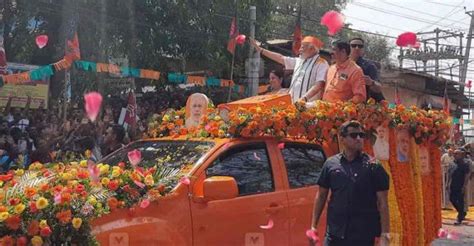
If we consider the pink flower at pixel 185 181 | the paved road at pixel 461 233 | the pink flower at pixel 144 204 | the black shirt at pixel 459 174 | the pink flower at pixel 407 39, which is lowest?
the paved road at pixel 461 233

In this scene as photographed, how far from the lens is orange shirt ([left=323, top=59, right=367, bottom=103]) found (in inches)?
250

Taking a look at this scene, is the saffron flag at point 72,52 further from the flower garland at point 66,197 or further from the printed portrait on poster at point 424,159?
the flower garland at point 66,197

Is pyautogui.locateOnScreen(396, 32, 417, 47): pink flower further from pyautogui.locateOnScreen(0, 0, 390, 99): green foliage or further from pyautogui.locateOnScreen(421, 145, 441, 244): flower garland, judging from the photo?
pyautogui.locateOnScreen(0, 0, 390, 99): green foliage

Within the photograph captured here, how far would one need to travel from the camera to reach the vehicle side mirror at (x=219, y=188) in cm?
457

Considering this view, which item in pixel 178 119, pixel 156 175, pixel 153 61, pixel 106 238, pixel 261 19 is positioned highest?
pixel 261 19

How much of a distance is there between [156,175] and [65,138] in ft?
26.6

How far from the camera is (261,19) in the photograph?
18.5 meters

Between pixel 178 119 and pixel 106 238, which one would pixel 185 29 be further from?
pixel 106 238

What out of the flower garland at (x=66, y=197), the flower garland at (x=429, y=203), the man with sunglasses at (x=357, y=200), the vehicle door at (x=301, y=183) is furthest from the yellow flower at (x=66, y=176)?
the flower garland at (x=429, y=203)

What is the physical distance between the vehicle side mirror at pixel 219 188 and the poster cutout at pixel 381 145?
2.27 metres

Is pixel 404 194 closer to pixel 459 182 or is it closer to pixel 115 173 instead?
pixel 115 173

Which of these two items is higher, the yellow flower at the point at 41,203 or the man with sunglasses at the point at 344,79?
the man with sunglasses at the point at 344,79

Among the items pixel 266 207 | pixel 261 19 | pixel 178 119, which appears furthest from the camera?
pixel 261 19

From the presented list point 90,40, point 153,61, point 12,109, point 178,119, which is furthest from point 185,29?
point 178,119
